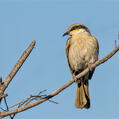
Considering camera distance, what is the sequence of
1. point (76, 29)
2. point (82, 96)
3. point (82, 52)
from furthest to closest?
point (76, 29) → point (82, 96) → point (82, 52)

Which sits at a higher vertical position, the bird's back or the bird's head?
the bird's head

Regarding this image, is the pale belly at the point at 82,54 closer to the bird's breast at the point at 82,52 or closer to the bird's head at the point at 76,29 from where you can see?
the bird's breast at the point at 82,52

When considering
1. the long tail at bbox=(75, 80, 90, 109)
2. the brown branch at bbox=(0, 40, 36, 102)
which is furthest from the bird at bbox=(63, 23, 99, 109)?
the brown branch at bbox=(0, 40, 36, 102)

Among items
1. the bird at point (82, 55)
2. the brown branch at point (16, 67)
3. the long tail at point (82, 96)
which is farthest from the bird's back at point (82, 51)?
the brown branch at point (16, 67)

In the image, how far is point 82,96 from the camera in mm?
7305

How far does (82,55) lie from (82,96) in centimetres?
109

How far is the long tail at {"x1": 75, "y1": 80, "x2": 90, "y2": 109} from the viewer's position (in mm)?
7008

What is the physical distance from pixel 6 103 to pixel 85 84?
394cm

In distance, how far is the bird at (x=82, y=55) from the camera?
22.9ft

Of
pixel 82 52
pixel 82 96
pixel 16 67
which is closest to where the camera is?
pixel 16 67

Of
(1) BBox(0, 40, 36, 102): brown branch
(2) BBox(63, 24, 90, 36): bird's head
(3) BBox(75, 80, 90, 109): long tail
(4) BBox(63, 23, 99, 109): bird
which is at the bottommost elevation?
(1) BBox(0, 40, 36, 102): brown branch

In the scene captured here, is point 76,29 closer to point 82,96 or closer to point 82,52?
point 82,52

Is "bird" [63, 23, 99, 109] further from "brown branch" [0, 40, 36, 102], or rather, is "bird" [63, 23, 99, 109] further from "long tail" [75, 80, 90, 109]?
"brown branch" [0, 40, 36, 102]

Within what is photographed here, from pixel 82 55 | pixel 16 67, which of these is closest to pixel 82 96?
pixel 82 55
